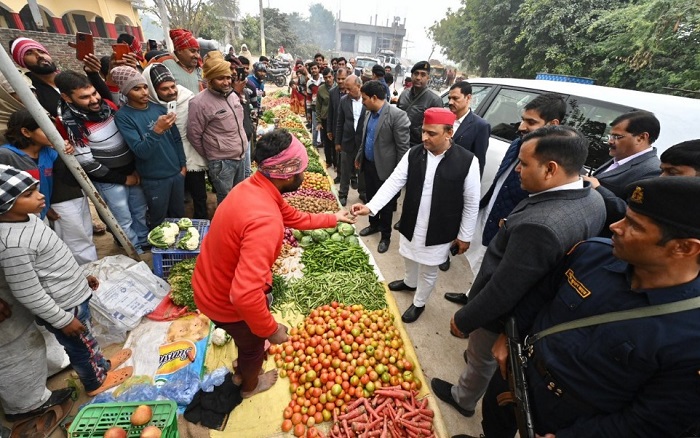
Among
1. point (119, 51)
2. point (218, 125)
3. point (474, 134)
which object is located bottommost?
point (218, 125)

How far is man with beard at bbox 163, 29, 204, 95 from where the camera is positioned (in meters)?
4.57

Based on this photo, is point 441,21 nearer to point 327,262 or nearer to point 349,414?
point 327,262

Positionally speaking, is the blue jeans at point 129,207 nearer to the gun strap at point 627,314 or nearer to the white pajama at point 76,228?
the white pajama at point 76,228

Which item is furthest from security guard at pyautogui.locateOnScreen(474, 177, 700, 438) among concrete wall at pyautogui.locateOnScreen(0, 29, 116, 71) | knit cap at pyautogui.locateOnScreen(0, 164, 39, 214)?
concrete wall at pyautogui.locateOnScreen(0, 29, 116, 71)

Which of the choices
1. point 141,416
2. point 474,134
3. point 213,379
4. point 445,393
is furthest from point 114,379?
point 474,134

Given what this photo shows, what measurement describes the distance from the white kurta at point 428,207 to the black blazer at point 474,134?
1.27 metres

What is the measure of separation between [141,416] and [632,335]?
2.66m

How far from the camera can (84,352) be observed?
2.41 meters

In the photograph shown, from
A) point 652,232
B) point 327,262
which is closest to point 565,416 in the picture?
point 652,232

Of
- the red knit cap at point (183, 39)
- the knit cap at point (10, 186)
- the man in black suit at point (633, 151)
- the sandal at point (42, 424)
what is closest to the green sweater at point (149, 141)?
the red knit cap at point (183, 39)

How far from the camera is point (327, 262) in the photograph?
14.2 feet

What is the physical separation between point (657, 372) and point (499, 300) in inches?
28.6

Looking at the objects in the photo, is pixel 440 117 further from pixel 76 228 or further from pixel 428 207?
pixel 76 228

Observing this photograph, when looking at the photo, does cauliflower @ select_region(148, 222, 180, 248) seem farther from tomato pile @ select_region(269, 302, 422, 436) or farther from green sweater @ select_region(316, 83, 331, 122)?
green sweater @ select_region(316, 83, 331, 122)
